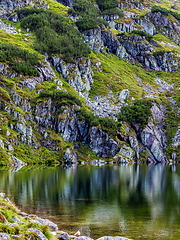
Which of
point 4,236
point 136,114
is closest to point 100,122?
point 136,114

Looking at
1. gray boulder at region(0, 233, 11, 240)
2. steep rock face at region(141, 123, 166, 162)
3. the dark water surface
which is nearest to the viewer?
gray boulder at region(0, 233, 11, 240)

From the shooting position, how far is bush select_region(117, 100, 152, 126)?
558 feet

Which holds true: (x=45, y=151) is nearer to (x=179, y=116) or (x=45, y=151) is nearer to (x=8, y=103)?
(x=8, y=103)

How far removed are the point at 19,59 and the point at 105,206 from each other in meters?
141

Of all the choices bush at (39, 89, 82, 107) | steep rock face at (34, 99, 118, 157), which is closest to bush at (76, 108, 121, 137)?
steep rock face at (34, 99, 118, 157)

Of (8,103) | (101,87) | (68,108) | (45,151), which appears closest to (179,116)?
(101,87)

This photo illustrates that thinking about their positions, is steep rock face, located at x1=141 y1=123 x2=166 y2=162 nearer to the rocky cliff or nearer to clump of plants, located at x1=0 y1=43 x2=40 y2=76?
the rocky cliff

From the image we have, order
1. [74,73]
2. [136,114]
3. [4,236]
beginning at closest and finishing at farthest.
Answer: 1. [4,236]
2. [136,114]
3. [74,73]

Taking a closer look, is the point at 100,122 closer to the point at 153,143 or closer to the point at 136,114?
the point at 136,114

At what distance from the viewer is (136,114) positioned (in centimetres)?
17050

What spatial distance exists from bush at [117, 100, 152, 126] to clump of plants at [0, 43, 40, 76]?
69.4 m

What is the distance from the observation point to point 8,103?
124 m

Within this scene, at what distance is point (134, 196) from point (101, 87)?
152 meters

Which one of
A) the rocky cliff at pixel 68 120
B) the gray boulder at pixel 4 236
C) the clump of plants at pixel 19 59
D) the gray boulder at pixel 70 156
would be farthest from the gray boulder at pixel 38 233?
the clump of plants at pixel 19 59
